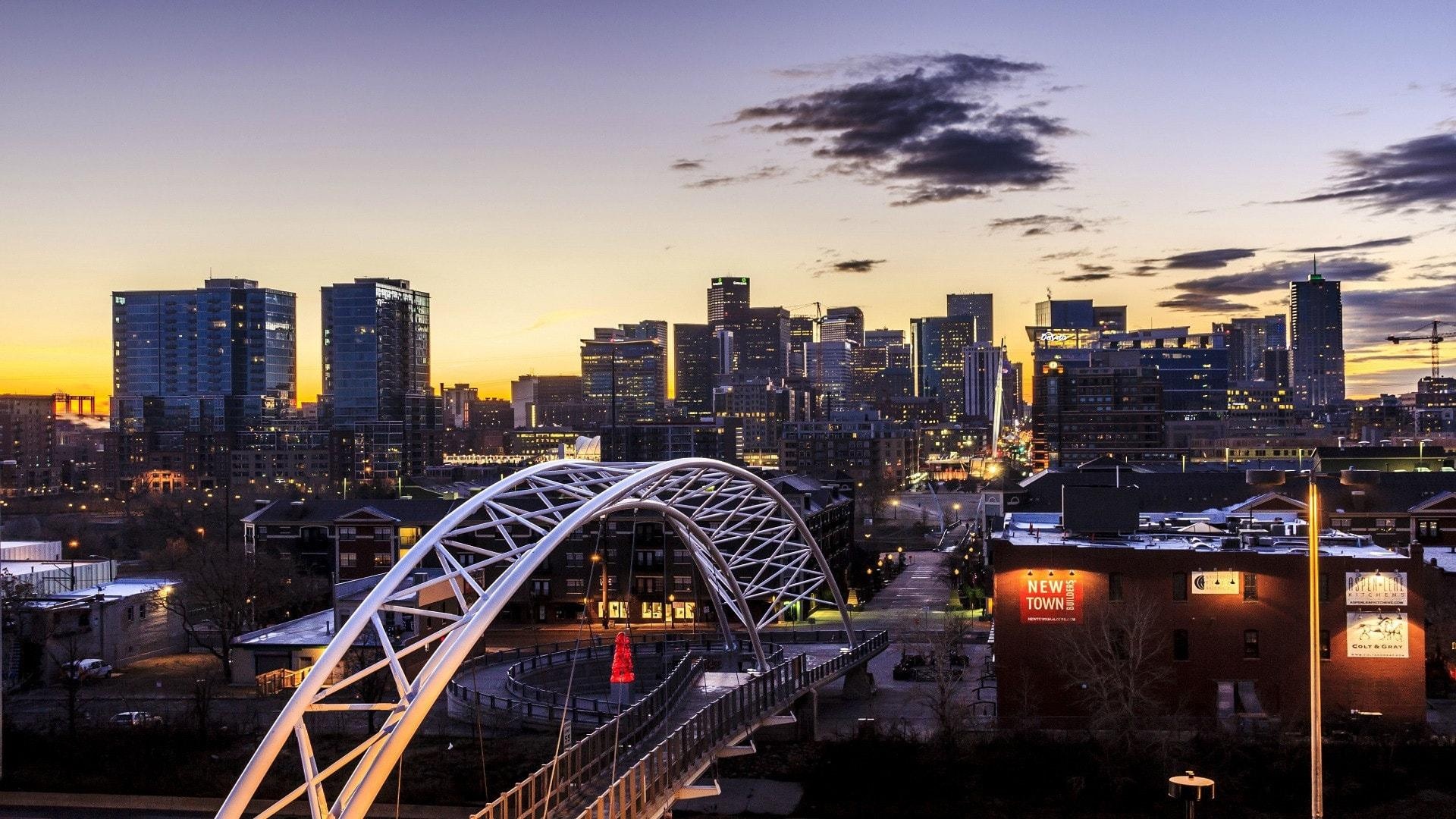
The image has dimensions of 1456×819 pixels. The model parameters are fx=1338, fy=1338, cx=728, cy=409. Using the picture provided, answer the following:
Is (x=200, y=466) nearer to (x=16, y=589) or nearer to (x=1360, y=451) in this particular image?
(x=16, y=589)

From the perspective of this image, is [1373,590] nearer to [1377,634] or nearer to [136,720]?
[1377,634]

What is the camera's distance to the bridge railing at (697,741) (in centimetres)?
2547

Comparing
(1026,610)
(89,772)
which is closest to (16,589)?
(89,772)

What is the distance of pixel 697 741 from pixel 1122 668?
16077 mm

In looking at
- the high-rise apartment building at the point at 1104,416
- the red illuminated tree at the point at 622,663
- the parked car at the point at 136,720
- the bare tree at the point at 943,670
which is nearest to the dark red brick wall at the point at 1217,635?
the bare tree at the point at 943,670

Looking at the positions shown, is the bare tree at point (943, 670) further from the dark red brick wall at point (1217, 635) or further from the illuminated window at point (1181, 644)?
the illuminated window at point (1181, 644)

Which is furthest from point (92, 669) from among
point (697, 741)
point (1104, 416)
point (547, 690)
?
point (1104, 416)

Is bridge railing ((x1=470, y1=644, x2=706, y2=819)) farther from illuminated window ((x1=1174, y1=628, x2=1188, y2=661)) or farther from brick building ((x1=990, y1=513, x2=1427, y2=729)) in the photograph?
illuminated window ((x1=1174, y1=628, x2=1188, y2=661))

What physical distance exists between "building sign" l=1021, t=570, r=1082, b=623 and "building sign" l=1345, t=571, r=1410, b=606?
826 centimetres

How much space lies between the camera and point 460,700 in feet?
150

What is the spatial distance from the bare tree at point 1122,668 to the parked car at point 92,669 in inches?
1480

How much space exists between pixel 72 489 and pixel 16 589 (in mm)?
142454

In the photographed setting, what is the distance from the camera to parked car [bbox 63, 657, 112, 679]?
52.8 meters

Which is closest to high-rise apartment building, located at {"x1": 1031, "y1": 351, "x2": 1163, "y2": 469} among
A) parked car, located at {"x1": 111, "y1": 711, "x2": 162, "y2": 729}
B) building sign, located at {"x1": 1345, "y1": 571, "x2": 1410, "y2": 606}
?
building sign, located at {"x1": 1345, "y1": 571, "x2": 1410, "y2": 606}
